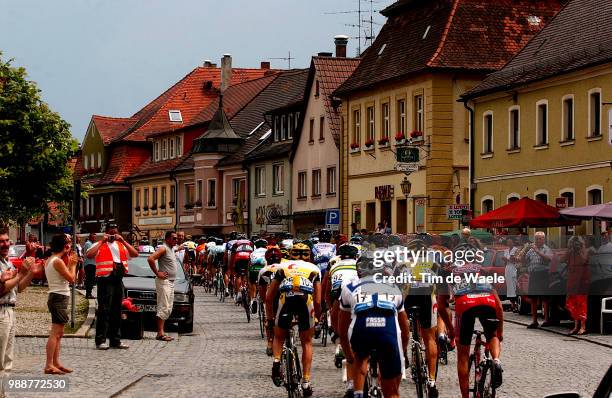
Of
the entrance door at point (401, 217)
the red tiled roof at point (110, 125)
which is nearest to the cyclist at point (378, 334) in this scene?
the entrance door at point (401, 217)

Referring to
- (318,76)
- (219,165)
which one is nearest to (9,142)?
(318,76)

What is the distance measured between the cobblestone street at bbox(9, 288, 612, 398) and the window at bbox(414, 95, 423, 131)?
27902 millimetres

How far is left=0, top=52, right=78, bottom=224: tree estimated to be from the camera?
147 ft

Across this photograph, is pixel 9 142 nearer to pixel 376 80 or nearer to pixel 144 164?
pixel 376 80

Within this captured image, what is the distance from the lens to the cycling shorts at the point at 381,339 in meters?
12.7

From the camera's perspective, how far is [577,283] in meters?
27.0

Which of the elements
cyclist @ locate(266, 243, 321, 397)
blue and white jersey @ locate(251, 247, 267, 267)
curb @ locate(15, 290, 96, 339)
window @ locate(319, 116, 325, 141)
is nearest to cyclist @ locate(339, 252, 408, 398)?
cyclist @ locate(266, 243, 321, 397)

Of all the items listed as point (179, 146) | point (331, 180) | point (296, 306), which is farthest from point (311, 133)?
point (296, 306)

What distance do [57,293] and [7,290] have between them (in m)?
4.57

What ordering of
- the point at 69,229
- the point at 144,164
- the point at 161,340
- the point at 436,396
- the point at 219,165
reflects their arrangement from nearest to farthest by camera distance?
the point at 436,396
the point at 161,340
the point at 69,229
the point at 219,165
the point at 144,164

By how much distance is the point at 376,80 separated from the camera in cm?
5869

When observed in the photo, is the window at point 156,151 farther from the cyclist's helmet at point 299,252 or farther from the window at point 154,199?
the cyclist's helmet at point 299,252

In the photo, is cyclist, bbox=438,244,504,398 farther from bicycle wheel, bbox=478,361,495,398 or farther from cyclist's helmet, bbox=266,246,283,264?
cyclist's helmet, bbox=266,246,283,264

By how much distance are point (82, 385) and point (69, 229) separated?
60136 millimetres
